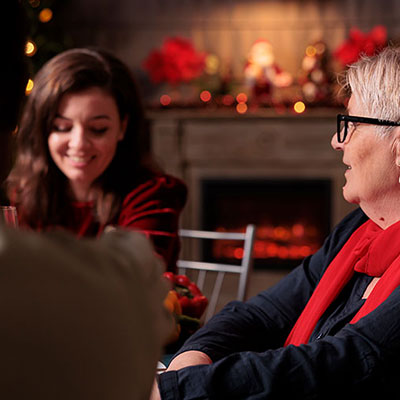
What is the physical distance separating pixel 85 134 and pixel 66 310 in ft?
5.05

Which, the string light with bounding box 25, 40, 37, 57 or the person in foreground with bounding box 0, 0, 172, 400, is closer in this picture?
the person in foreground with bounding box 0, 0, 172, 400

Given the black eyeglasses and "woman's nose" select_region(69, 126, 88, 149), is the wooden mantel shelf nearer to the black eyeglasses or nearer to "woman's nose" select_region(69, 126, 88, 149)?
"woman's nose" select_region(69, 126, 88, 149)

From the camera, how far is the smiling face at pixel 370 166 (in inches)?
49.1

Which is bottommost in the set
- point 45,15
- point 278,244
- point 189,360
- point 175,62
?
point 278,244

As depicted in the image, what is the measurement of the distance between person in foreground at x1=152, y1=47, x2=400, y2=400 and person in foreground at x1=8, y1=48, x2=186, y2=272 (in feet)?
1.72

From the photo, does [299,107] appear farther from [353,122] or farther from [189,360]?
[189,360]

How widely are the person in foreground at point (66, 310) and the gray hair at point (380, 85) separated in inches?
31.1

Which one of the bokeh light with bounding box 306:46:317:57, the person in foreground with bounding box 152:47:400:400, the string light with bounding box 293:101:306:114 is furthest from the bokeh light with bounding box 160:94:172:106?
the person in foreground with bounding box 152:47:400:400

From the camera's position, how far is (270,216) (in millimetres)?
4383

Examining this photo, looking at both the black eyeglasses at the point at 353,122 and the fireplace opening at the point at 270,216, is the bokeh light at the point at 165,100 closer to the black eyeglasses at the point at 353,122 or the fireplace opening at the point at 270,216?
the fireplace opening at the point at 270,216

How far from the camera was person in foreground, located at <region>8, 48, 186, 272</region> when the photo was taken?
6.47ft

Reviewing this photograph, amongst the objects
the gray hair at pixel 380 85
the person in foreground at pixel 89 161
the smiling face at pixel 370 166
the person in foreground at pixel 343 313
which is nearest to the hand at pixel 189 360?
the person in foreground at pixel 343 313

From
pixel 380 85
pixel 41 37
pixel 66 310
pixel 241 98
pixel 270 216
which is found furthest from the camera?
pixel 270 216

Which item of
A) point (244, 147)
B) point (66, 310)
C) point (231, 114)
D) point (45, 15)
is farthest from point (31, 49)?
point (66, 310)
